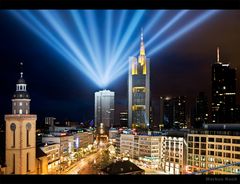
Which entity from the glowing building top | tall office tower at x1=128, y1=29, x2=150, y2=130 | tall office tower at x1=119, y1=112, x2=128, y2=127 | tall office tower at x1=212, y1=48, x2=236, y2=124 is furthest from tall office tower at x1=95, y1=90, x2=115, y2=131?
tall office tower at x1=212, y1=48, x2=236, y2=124

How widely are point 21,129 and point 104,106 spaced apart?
1.21 metres

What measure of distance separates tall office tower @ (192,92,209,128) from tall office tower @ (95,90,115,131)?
1301 mm

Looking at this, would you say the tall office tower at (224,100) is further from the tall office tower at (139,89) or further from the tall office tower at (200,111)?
the tall office tower at (139,89)

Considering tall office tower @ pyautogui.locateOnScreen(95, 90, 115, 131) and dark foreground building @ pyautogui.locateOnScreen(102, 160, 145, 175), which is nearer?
dark foreground building @ pyautogui.locateOnScreen(102, 160, 145, 175)

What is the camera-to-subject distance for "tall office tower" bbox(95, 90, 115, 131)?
3.85 meters

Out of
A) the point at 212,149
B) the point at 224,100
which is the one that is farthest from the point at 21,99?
the point at 212,149

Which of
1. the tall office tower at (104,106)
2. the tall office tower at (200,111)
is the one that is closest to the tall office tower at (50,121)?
the tall office tower at (104,106)

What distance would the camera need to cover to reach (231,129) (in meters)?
7.31

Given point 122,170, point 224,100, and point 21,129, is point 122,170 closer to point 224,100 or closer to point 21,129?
point 21,129

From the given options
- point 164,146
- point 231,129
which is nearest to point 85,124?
point 231,129

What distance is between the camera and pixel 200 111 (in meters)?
6.58

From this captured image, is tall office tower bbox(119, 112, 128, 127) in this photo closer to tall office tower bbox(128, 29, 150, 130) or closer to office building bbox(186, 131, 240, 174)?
tall office tower bbox(128, 29, 150, 130)
